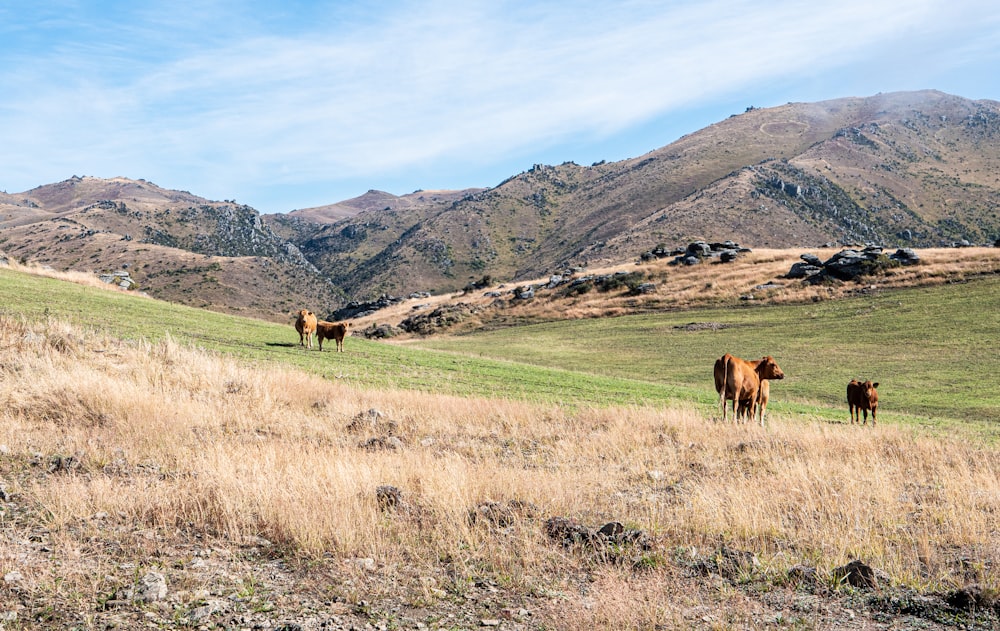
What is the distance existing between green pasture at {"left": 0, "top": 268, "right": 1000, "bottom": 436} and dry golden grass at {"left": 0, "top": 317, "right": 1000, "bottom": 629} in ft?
19.2

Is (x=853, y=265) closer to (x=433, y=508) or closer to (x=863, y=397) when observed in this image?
(x=863, y=397)

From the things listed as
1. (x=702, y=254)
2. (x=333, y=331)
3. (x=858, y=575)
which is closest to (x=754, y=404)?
(x=858, y=575)

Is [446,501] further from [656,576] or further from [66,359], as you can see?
[66,359]

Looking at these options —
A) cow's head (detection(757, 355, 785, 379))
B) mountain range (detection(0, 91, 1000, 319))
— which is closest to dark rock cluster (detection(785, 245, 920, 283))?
cow's head (detection(757, 355, 785, 379))

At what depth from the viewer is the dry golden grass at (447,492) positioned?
5281mm

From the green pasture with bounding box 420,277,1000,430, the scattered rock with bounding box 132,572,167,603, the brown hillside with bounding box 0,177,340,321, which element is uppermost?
the brown hillside with bounding box 0,177,340,321

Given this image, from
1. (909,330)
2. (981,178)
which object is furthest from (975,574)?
(981,178)

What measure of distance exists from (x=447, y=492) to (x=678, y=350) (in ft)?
124

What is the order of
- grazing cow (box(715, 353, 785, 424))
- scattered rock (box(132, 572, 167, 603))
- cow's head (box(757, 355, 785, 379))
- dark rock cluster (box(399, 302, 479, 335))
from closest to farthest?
scattered rock (box(132, 572, 167, 603)) → grazing cow (box(715, 353, 785, 424)) → cow's head (box(757, 355, 785, 379)) → dark rock cluster (box(399, 302, 479, 335))

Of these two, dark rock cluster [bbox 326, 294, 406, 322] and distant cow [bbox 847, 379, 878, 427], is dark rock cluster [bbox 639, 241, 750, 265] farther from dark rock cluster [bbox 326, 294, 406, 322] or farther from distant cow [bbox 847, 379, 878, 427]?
distant cow [bbox 847, 379, 878, 427]

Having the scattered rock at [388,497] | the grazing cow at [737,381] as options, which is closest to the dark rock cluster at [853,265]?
the grazing cow at [737,381]

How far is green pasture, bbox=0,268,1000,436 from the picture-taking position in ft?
69.2

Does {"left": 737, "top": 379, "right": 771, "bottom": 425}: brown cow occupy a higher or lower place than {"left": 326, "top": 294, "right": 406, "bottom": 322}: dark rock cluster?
lower

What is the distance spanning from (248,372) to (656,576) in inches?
497
